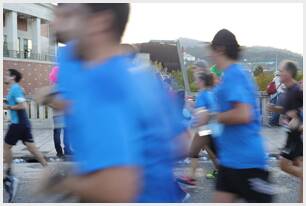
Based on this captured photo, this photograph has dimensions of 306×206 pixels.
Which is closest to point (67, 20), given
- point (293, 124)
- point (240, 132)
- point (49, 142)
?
point (240, 132)

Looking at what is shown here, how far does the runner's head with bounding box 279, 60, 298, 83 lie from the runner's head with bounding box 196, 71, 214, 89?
2.95 ft

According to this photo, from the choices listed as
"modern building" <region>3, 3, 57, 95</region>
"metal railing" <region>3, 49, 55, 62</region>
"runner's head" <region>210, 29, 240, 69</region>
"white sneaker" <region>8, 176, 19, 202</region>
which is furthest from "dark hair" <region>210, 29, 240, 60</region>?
"modern building" <region>3, 3, 57, 95</region>

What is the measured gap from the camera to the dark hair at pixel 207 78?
18.1 ft

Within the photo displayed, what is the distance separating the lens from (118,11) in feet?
3.95

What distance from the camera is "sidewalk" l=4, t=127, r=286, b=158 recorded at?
27.2 ft

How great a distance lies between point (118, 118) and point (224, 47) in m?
2.11

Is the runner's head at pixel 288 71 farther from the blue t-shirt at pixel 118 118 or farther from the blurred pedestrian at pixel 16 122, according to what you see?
the blue t-shirt at pixel 118 118

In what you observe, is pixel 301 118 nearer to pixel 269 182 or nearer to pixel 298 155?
pixel 298 155

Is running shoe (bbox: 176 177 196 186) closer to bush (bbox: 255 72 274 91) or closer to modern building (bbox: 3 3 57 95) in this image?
bush (bbox: 255 72 274 91)

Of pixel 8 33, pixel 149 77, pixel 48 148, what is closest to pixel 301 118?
pixel 149 77

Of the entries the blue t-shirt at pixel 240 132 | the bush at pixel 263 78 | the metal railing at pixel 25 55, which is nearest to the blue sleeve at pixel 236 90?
the blue t-shirt at pixel 240 132

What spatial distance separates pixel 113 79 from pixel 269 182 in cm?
195

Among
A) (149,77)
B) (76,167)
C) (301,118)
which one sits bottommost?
(301,118)

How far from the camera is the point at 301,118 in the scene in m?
4.33
